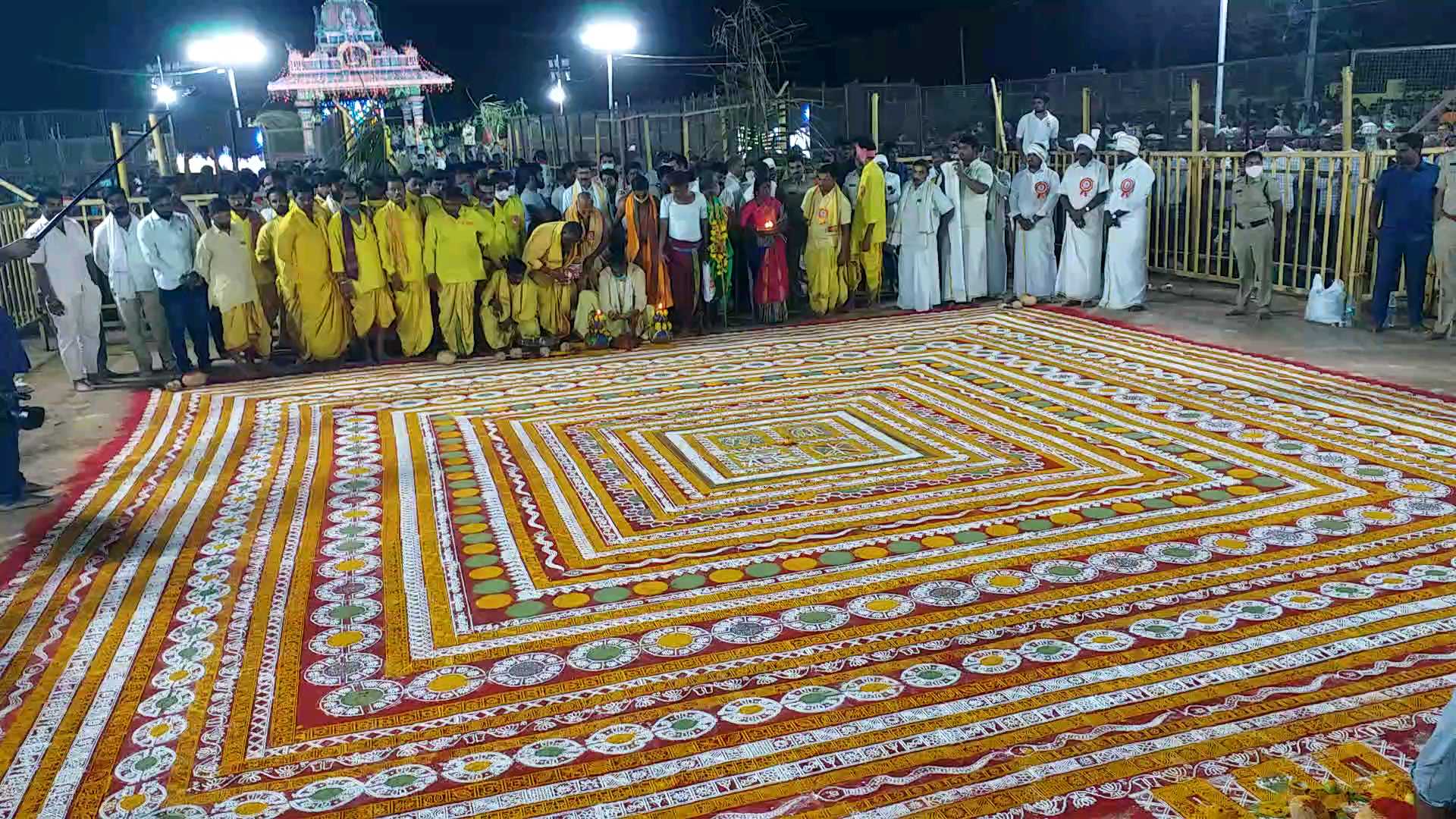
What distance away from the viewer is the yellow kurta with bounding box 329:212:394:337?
26.4ft

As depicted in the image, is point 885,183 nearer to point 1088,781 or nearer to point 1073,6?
point 1088,781

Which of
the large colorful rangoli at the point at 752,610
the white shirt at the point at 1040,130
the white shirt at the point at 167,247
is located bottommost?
the large colorful rangoli at the point at 752,610

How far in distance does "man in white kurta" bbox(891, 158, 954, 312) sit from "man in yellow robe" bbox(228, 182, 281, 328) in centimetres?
520

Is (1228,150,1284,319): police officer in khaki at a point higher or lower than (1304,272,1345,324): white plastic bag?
higher

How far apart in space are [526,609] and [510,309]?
16.7 feet

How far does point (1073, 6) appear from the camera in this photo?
20.4 m

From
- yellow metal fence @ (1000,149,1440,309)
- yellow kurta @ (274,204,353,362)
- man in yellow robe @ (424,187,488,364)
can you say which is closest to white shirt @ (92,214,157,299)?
yellow kurta @ (274,204,353,362)

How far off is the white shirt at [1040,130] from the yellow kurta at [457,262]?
7139 millimetres

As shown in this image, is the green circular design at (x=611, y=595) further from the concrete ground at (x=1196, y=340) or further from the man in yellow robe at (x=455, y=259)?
the man in yellow robe at (x=455, y=259)

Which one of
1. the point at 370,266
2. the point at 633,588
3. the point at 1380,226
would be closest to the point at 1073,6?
the point at 1380,226

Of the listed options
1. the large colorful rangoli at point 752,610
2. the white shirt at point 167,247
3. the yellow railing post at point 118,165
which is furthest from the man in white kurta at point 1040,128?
the yellow railing post at point 118,165

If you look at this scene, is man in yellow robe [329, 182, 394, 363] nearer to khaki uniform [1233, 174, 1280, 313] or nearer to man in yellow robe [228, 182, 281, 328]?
man in yellow robe [228, 182, 281, 328]

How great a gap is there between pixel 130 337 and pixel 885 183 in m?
6.28

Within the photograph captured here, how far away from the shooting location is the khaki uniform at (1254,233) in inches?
335
